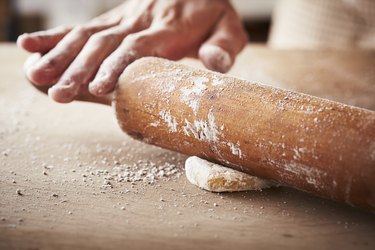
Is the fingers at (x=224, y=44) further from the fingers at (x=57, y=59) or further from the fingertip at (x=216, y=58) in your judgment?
the fingers at (x=57, y=59)

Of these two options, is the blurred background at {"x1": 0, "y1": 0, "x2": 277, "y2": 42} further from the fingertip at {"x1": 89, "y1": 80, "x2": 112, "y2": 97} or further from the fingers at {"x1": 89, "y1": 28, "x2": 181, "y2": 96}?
the fingertip at {"x1": 89, "y1": 80, "x2": 112, "y2": 97}

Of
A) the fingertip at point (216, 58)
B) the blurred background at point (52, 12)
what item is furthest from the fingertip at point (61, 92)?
the blurred background at point (52, 12)

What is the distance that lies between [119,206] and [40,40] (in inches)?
20.2

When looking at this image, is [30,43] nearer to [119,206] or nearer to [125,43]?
[125,43]

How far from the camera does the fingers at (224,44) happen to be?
135 cm

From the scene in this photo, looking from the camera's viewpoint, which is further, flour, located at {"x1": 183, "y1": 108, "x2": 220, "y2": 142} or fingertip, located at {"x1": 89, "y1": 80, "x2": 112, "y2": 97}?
fingertip, located at {"x1": 89, "y1": 80, "x2": 112, "y2": 97}

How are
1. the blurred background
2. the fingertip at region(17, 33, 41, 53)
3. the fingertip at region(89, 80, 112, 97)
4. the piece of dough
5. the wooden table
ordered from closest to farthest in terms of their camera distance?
the wooden table
the piece of dough
the fingertip at region(89, 80, 112, 97)
the fingertip at region(17, 33, 41, 53)
the blurred background

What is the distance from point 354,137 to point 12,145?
72cm

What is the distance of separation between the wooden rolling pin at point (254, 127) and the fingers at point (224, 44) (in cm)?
24

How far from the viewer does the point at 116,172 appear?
3.56ft

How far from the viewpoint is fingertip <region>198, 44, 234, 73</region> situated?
135cm

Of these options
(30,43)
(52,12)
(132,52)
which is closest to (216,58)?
(132,52)

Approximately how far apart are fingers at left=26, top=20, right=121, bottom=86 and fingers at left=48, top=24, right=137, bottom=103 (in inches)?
0.9

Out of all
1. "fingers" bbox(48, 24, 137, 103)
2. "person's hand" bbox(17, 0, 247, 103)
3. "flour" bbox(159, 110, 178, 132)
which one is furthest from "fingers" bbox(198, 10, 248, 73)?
"flour" bbox(159, 110, 178, 132)
